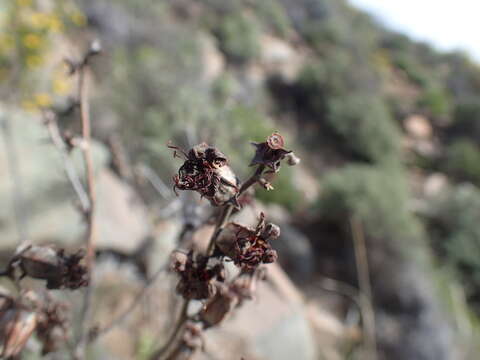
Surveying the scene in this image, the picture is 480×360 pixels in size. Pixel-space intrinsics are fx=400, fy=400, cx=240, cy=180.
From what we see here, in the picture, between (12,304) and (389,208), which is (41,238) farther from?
(389,208)

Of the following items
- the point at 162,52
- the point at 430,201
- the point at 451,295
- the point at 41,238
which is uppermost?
the point at 430,201

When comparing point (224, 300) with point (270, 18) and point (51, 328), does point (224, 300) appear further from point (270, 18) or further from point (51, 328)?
point (270, 18)

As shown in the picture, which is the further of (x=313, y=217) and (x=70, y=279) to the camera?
(x=313, y=217)

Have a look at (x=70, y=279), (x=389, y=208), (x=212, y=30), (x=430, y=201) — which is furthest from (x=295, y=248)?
(x=212, y=30)

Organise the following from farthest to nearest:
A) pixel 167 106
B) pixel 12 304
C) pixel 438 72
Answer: pixel 438 72 → pixel 167 106 → pixel 12 304

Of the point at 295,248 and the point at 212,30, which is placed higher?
the point at 212,30

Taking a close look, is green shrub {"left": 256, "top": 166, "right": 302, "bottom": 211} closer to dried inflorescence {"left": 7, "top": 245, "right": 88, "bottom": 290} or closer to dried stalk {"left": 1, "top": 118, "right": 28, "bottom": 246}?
dried stalk {"left": 1, "top": 118, "right": 28, "bottom": 246}
